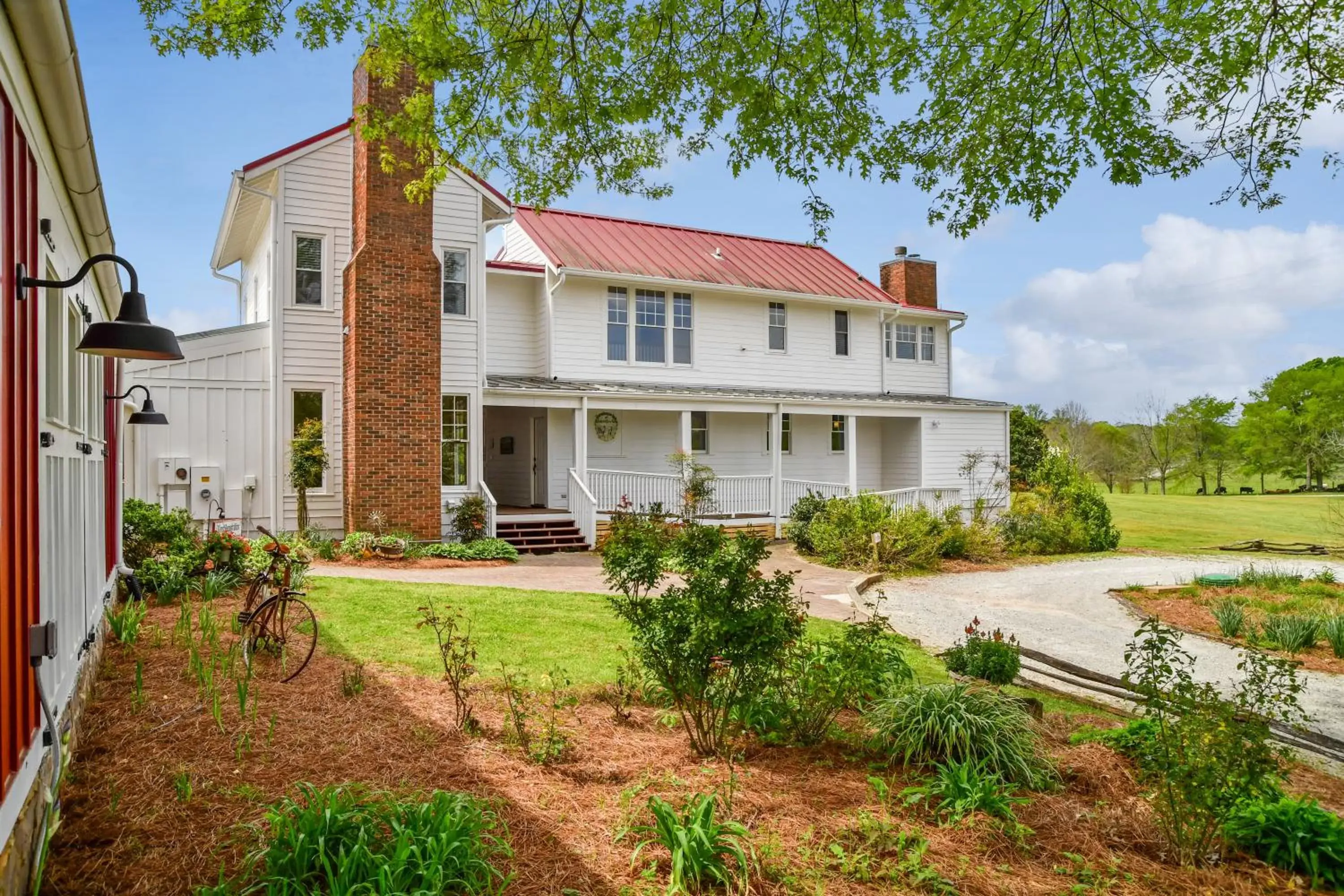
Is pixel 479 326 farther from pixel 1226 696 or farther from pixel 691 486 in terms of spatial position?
pixel 1226 696

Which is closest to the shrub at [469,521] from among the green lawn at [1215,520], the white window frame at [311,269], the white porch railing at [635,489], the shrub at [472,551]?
the shrub at [472,551]

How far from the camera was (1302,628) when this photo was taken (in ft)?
32.1

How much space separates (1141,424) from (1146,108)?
49.1 meters

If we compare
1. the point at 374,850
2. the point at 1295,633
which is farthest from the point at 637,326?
the point at 374,850

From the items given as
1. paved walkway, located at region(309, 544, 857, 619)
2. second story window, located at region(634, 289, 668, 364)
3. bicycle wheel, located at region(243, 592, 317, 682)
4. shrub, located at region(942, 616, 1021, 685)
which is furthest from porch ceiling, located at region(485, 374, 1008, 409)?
shrub, located at region(942, 616, 1021, 685)

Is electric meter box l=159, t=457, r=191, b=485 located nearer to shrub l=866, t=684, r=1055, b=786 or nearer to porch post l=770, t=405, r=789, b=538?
porch post l=770, t=405, r=789, b=538

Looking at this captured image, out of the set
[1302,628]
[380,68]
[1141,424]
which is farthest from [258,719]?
[1141,424]

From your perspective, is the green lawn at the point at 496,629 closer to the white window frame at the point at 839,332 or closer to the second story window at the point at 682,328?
the second story window at the point at 682,328

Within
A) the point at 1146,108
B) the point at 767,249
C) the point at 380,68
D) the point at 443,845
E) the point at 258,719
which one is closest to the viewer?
the point at 443,845

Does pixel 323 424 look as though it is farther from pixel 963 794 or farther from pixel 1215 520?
pixel 1215 520

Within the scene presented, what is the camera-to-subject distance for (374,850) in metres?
3.63

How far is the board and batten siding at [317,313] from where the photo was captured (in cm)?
1644

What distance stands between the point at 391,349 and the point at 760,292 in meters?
10.1

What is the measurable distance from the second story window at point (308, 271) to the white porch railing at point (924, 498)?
43.1ft
